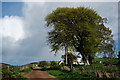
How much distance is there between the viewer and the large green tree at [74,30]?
18.7m

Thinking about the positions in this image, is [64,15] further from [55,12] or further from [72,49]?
[72,49]

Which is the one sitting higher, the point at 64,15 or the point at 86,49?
the point at 64,15

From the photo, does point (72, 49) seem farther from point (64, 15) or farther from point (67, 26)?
point (64, 15)

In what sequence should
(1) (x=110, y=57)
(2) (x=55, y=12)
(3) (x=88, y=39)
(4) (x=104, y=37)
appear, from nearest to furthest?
(1) (x=110, y=57) → (3) (x=88, y=39) → (2) (x=55, y=12) → (4) (x=104, y=37)

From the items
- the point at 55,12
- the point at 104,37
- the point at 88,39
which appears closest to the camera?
the point at 88,39

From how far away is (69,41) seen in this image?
19141 mm

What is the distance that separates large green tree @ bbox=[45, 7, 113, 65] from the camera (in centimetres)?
1873

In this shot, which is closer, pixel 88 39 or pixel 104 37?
pixel 88 39

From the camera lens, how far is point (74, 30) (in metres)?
19.1

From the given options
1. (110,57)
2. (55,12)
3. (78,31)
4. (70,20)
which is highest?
(55,12)

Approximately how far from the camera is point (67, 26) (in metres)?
19.0

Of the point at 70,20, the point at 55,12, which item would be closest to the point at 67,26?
the point at 70,20

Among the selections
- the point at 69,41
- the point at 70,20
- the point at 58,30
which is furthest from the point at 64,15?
the point at 69,41

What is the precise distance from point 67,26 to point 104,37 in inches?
321
